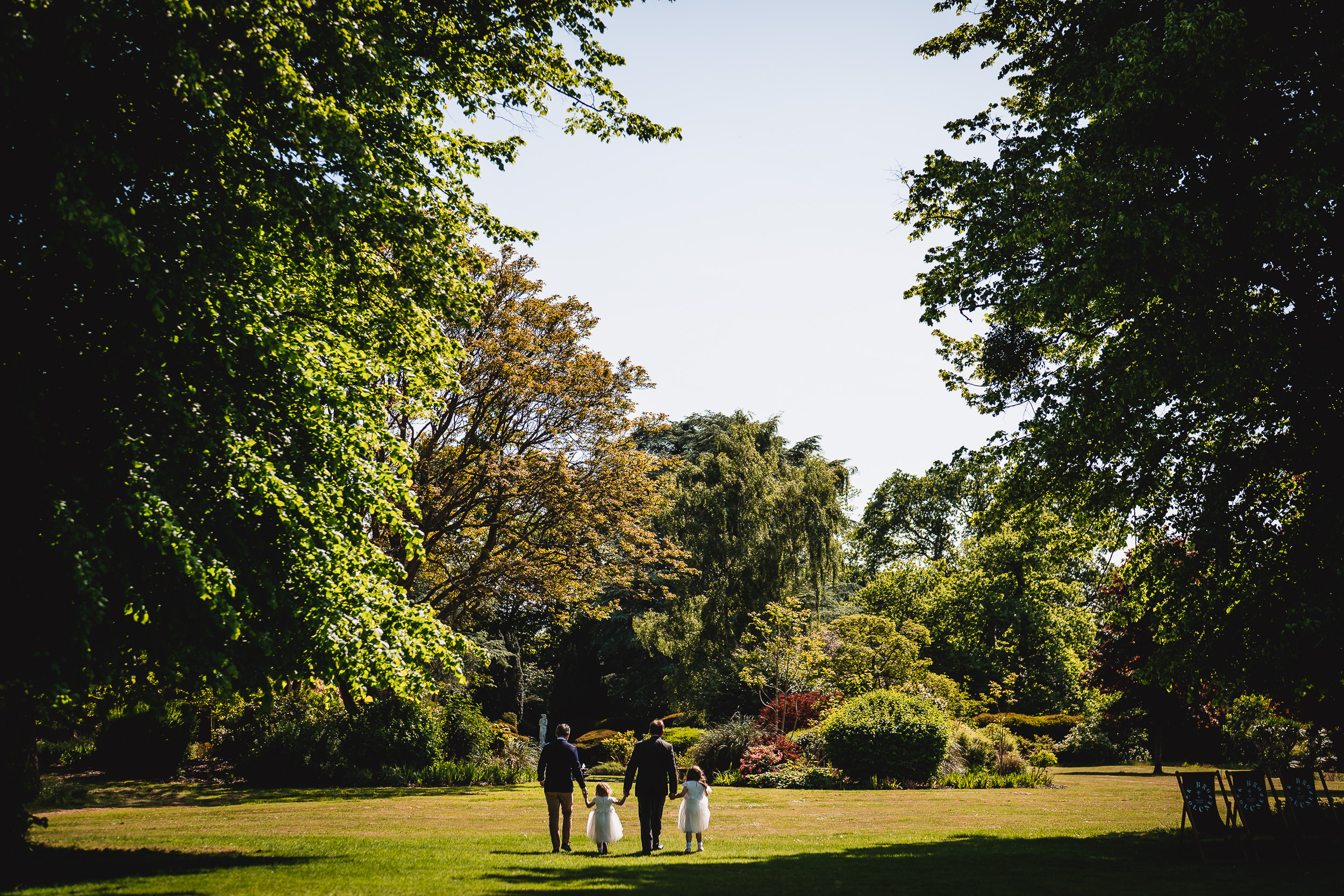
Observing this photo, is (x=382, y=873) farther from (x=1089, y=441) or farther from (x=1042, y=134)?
(x=1042, y=134)

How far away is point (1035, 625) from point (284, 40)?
1613 inches

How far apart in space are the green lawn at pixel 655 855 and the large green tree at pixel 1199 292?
10.9 feet

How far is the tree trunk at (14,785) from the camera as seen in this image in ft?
30.0

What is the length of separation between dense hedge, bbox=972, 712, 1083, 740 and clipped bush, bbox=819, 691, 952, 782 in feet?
38.2

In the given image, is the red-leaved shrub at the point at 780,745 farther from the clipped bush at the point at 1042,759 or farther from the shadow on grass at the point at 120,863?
the shadow on grass at the point at 120,863

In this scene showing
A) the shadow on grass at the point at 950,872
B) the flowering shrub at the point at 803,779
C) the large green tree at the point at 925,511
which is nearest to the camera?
the shadow on grass at the point at 950,872

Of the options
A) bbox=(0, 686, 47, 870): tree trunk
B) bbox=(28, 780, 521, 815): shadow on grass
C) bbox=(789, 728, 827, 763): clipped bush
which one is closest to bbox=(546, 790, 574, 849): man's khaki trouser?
bbox=(0, 686, 47, 870): tree trunk

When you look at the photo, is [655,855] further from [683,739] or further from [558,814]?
[683,739]

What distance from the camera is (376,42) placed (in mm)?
9031

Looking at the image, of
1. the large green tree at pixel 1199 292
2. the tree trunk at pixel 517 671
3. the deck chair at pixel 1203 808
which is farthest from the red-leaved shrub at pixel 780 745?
the tree trunk at pixel 517 671

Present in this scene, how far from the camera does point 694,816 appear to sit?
1161cm

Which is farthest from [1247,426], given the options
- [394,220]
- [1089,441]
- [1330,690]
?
[394,220]

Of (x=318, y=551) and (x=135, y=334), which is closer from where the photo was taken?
(x=135, y=334)

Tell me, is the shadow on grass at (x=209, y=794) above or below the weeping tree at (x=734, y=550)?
below
